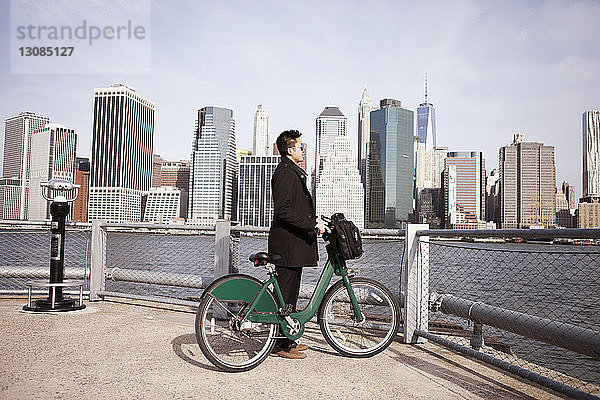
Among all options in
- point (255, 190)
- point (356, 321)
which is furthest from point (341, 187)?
point (356, 321)

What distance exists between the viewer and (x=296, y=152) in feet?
14.2

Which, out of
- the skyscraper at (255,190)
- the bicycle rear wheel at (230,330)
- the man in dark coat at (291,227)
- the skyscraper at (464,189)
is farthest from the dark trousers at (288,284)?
the skyscraper at (255,190)

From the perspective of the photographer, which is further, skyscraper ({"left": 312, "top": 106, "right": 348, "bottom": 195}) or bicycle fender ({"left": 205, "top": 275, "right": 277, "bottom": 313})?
skyscraper ({"left": 312, "top": 106, "right": 348, "bottom": 195})

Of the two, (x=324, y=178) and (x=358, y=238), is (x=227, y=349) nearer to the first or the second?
(x=358, y=238)

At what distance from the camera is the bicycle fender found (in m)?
3.81

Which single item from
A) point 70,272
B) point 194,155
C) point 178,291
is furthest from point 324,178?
point 70,272

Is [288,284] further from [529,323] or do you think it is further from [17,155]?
[17,155]

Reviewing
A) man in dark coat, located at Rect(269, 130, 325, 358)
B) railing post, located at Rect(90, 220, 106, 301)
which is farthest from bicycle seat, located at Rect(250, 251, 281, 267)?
railing post, located at Rect(90, 220, 106, 301)

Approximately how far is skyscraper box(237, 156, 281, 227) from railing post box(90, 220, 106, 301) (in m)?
114

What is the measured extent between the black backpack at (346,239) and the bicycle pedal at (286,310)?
0.62m

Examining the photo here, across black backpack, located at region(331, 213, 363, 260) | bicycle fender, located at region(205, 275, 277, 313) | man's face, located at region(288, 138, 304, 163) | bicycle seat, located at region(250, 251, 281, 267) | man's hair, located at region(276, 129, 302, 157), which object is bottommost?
bicycle fender, located at region(205, 275, 277, 313)

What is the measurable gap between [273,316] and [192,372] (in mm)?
745

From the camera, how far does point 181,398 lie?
3.13 metres

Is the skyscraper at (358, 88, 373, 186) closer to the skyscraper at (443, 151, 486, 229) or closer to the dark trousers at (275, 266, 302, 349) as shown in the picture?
the skyscraper at (443, 151, 486, 229)
